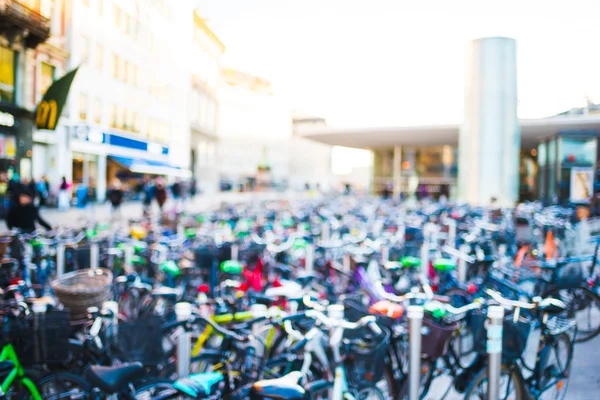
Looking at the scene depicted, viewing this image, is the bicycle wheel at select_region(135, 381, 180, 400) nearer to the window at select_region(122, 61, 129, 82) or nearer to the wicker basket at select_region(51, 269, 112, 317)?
the wicker basket at select_region(51, 269, 112, 317)

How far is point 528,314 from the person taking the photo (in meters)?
3.42

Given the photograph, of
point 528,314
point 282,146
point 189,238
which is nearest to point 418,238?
point 189,238

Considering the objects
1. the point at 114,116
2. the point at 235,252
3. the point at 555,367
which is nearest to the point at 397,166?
the point at 114,116

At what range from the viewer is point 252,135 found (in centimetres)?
5972

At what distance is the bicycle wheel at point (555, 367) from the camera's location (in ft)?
10.8

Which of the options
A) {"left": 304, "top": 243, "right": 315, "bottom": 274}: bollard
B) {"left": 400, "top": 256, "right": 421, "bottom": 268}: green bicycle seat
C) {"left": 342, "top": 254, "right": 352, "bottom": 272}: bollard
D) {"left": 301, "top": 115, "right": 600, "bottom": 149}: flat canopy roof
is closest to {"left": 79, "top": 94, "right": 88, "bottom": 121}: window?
{"left": 304, "top": 243, "right": 315, "bottom": 274}: bollard

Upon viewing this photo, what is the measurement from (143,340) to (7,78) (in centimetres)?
1225

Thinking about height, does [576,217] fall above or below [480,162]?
below

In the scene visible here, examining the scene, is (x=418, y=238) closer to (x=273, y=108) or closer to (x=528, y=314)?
(x=528, y=314)

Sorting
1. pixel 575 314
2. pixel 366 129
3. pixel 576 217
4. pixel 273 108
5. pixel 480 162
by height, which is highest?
pixel 273 108

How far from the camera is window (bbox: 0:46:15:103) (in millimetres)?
11856

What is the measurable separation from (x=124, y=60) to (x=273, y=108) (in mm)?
47293

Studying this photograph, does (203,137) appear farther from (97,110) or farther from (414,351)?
(414,351)

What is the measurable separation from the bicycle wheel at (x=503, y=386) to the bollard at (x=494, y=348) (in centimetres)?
18
